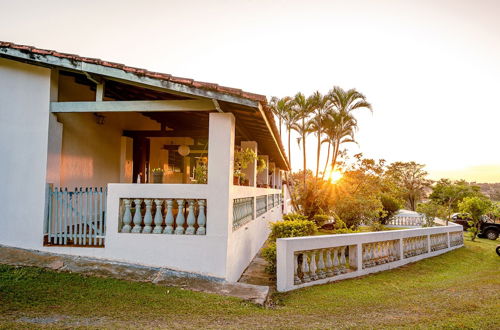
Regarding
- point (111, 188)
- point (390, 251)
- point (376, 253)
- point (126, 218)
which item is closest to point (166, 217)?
point (126, 218)

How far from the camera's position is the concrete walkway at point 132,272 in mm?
5023

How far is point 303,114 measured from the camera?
2072 cm

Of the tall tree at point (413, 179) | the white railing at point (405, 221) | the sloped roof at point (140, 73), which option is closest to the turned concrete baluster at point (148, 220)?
the sloped roof at point (140, 73)

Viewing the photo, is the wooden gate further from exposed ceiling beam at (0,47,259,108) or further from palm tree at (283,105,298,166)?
palm tree at (283,105,298,166)

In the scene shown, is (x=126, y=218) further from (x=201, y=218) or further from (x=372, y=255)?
(x=372, y=255)

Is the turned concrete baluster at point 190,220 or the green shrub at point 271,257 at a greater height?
the turned concrete baluster at point 190,220

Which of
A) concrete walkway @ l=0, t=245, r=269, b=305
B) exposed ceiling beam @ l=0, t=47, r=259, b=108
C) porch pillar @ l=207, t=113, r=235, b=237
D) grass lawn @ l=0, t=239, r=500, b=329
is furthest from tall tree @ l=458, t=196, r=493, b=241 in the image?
exposed ceiling beam @ l=0, t=47, r=259, b=108

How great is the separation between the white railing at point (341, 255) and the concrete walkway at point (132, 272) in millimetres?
704

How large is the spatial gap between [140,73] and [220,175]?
2246 mm

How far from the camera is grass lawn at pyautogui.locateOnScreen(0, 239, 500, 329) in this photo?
3.69 m

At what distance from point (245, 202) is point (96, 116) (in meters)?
4.30

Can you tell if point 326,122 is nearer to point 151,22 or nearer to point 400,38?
point 400,38

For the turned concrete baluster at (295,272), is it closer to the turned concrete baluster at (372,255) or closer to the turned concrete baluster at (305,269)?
the turned concrete baluster at (305,269)

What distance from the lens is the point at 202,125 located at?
37.0 ft
